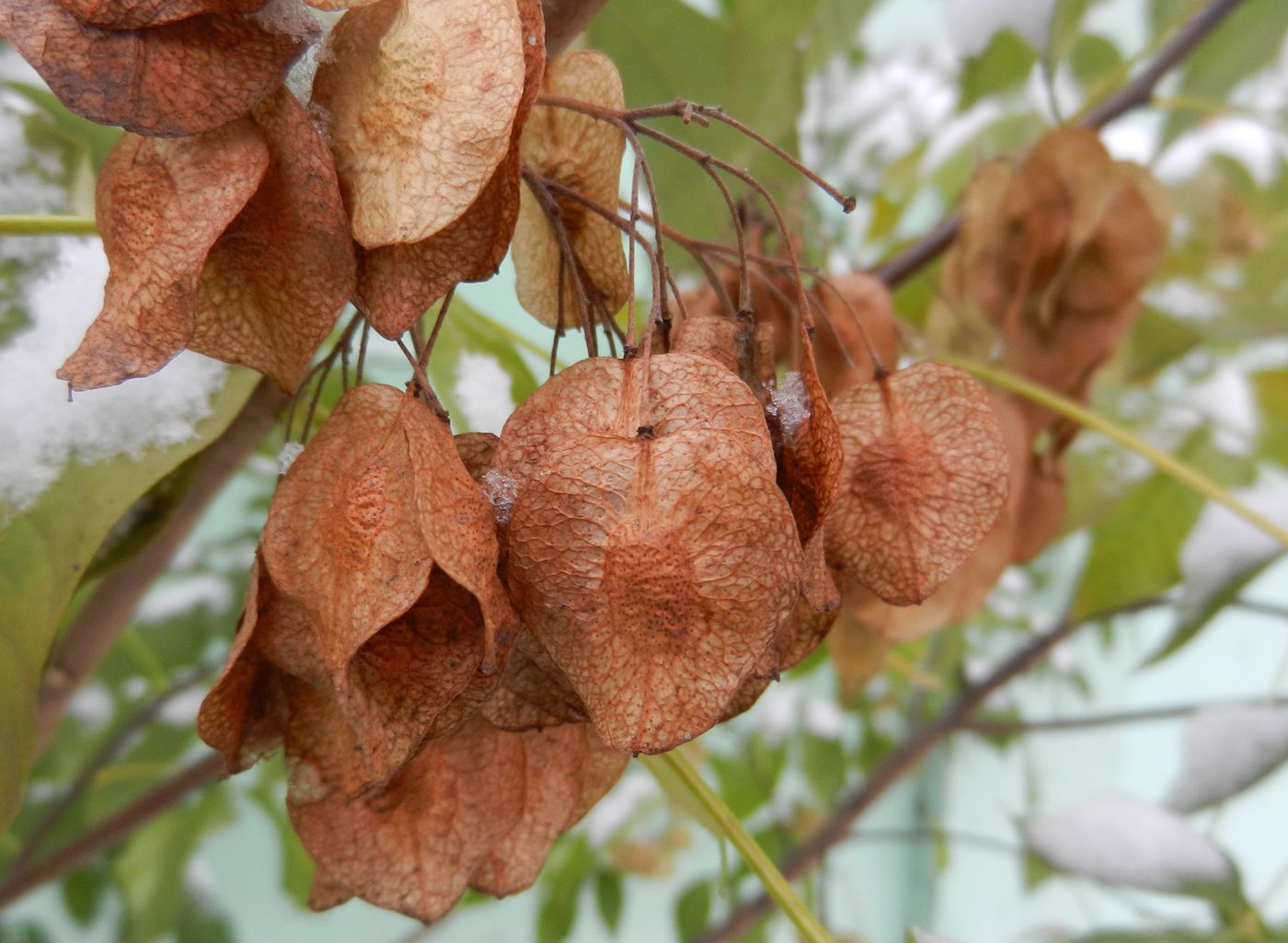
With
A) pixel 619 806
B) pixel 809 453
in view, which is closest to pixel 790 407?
pixel 809 453

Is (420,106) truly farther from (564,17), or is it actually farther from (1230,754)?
(1230,754)

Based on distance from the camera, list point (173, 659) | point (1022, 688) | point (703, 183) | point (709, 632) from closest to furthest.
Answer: point (709, 632)
point (703, 183)
point (173, 659)
point (1022, 688)

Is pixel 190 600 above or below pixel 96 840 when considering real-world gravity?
above

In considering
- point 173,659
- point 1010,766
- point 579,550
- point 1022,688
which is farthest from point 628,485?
point 1010,766

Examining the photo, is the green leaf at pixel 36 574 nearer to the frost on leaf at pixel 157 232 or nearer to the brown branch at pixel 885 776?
the frost on leaf at pixel 157 232

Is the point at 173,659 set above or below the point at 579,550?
above

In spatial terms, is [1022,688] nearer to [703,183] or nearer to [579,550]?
[703,183]

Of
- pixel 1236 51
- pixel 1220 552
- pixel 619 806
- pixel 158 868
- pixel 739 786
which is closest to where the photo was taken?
pixel 1220 552

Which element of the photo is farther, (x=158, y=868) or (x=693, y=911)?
(x=693, y=911)
